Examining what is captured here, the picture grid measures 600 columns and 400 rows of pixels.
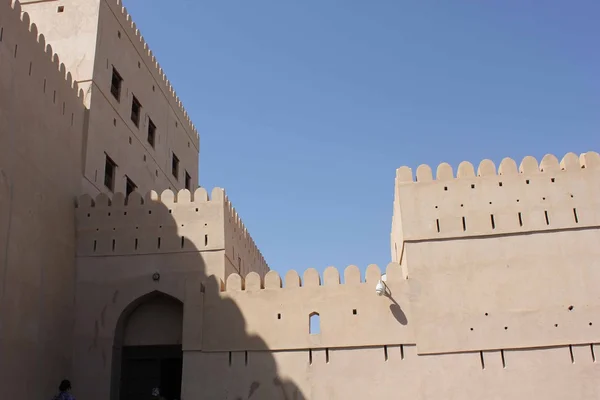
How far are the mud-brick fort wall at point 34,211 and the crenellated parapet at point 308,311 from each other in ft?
7.81

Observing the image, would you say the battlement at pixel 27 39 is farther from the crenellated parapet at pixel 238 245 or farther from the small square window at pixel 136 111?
the crenellated parapet at pixel 238 245

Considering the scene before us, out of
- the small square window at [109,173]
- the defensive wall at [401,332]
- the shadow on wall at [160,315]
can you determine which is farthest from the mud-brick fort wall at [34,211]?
the small square window at [109,173]

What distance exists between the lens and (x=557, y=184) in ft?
33.9

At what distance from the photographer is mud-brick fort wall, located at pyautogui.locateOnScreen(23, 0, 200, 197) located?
12.8 m

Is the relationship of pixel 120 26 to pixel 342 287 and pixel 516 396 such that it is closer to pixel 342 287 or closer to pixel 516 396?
pixel 342 287

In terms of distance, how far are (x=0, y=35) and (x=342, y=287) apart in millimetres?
6268

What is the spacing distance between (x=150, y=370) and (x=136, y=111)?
6155mm

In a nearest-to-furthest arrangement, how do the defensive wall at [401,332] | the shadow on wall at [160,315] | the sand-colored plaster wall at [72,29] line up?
1. the defensive wall at [401,332]
2. the shadow on wall at [160,315]
3. the sand-colored plaster wall at [72,29]

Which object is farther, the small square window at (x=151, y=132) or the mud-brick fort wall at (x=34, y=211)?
the small square window at (x=151, y=132)

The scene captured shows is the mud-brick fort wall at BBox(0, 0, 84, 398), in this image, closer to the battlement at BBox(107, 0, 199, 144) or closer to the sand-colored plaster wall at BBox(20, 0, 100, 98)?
the sand-colored plaster wall at BBox(20, 0, 100, 98)

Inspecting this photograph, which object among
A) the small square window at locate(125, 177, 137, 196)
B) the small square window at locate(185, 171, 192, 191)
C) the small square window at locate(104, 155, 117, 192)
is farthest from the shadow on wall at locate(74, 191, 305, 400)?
the small square window at locate(185, 171, 192, 191)

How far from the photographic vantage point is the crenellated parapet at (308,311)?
10016mm

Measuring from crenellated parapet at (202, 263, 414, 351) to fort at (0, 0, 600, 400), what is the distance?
22 millimetres

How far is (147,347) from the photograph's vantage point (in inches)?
460
